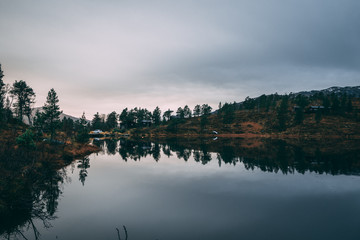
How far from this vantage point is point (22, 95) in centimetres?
6644

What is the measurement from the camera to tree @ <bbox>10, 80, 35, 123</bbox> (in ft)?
212

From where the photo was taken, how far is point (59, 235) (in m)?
10.4

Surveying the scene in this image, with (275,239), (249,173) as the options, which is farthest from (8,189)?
(249,173)

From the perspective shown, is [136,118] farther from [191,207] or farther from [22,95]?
[191,207]

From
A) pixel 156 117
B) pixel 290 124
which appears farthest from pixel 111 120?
pixel 290 124

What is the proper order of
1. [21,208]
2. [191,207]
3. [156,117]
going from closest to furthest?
[21,208] → [191,207] → [156,117]

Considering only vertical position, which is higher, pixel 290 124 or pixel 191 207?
pixel 290 124

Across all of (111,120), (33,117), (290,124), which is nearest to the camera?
(33,117)

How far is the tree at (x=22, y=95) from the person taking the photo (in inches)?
2542

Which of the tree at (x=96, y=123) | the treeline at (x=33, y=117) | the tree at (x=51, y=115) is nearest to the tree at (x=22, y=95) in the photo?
the treeline at (x=33, y=117)

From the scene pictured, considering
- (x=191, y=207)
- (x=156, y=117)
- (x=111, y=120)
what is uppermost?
(x=156, y=117)

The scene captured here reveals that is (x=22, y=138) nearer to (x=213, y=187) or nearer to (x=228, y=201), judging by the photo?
(x=213, y=187)

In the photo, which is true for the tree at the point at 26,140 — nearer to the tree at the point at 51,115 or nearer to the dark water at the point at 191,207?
the dark water at the point at 191,207

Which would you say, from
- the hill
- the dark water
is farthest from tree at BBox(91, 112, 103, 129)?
the dark water
